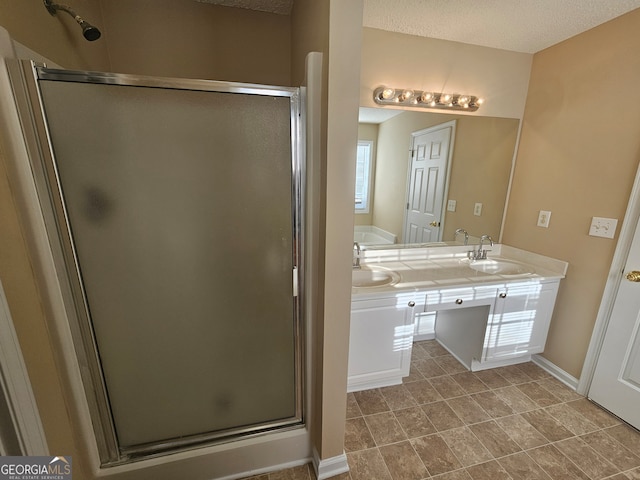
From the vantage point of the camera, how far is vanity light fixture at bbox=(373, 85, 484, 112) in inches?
71.4

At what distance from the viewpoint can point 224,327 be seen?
3.82ft

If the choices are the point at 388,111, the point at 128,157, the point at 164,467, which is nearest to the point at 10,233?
the point at 128,157

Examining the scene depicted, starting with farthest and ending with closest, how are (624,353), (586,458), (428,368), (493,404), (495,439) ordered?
(428,368)
(493,404)
(624,353)
(495,439)
(586,458)

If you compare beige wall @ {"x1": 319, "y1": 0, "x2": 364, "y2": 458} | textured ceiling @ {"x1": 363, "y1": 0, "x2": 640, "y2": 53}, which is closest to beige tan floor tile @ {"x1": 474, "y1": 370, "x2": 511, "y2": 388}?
beige wall @ {"x1": 319, "y1": 0, "x2": 364, "y2": 458}

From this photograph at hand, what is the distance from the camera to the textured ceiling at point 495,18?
1.46 meters

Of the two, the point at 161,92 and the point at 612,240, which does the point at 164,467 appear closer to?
the point at 161,92

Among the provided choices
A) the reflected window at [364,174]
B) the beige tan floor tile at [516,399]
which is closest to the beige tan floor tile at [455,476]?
the beige tan floor tile at [516,399]

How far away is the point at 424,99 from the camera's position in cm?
190

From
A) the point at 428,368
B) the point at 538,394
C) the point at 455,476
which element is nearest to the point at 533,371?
the point at 538,394

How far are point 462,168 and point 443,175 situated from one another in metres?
0.18

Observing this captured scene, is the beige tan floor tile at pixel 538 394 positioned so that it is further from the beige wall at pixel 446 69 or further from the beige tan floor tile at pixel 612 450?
the beige wall at pixel 446 69

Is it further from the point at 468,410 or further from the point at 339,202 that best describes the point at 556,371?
the point at 339,202

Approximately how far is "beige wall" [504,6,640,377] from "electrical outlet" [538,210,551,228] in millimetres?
31

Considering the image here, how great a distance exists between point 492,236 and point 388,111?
4.85 ft
